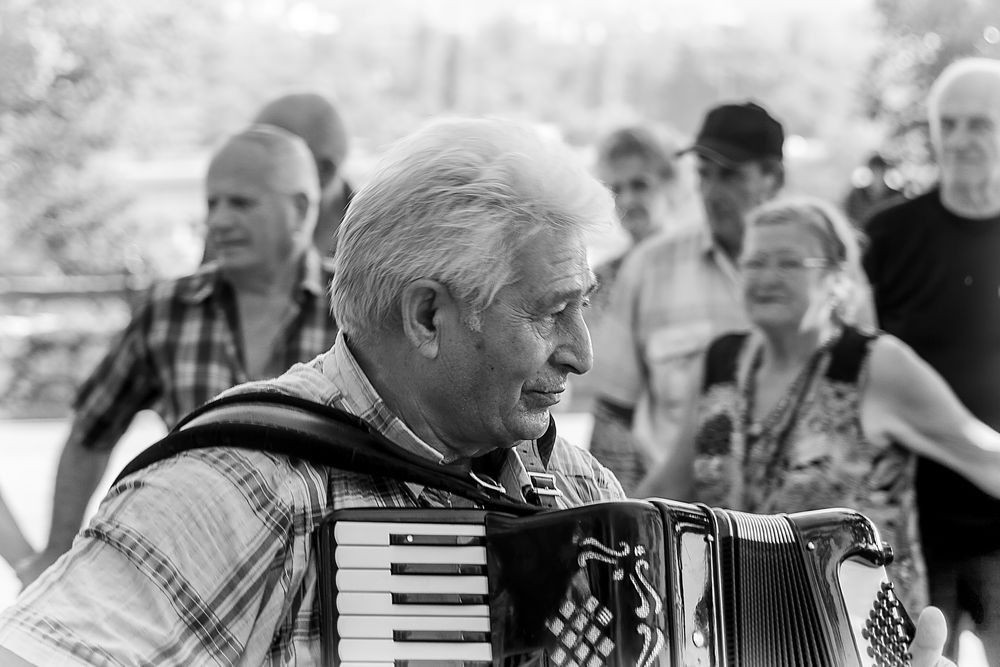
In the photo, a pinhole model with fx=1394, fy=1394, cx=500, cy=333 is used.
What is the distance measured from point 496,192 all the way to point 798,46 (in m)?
16.8

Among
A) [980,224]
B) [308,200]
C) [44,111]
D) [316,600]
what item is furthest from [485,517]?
[44,111]

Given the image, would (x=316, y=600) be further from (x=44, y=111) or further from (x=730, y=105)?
(x=44, y=111)

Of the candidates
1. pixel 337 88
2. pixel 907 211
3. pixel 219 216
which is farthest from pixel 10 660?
pixel 337 88

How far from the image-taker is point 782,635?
1791mm

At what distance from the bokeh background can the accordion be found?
3.16m

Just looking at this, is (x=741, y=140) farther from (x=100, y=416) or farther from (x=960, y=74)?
(x=100, y=416)

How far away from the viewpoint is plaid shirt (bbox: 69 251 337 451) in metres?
3.39

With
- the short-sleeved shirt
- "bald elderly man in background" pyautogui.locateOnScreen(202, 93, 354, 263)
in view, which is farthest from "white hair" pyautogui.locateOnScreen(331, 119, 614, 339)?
"bald elderly man in background" pyautogui.locateOnScreen(202, 93, 354, 263)

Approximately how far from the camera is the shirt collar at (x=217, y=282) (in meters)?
3.49

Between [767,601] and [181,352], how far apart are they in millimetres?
1977

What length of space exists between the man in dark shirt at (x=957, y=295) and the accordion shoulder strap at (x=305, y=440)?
203 centimetres

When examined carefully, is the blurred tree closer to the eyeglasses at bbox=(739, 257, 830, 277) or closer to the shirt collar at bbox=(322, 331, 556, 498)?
the eyeglasses at bbox=(739, 257, 830, 277)

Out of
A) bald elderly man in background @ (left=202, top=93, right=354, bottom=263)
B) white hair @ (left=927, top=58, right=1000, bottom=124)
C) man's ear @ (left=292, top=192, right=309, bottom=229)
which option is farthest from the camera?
bald elderly man in background @ (left=202, top=93, right=354, bottom=263)

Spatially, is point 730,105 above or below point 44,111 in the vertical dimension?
above
